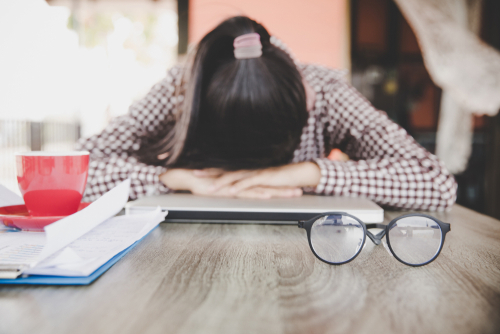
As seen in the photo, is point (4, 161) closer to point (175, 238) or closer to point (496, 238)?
point (175, 238)

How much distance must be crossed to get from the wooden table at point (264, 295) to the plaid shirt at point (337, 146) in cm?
29

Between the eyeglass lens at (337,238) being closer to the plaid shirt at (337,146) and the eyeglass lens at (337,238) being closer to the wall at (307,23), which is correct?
the plaid shirt at (337,146)

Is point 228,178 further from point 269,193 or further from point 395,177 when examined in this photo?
point 395,177

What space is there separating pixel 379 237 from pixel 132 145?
83 centimetres

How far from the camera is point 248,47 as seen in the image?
684 mm

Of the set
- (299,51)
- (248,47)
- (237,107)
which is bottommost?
(237,107)

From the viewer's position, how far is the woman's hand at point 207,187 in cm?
64

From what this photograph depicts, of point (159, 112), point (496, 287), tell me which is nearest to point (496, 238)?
Answer: point (496, 287)

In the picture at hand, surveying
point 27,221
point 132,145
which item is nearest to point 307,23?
point 132,145

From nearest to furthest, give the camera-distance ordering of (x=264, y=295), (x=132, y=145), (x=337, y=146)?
(x=264, y=295) < (x=132, y=145) < (x=337, y=146)

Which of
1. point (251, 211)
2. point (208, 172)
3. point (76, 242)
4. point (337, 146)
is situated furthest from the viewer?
point (337, 146)

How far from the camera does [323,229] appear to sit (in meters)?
0.39

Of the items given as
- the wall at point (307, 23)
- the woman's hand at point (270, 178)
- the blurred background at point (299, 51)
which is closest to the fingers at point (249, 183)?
the woman's hand at point (270, 178)

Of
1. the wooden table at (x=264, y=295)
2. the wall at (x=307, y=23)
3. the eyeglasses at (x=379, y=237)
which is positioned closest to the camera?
the wooden table at (x=264, y=295)
